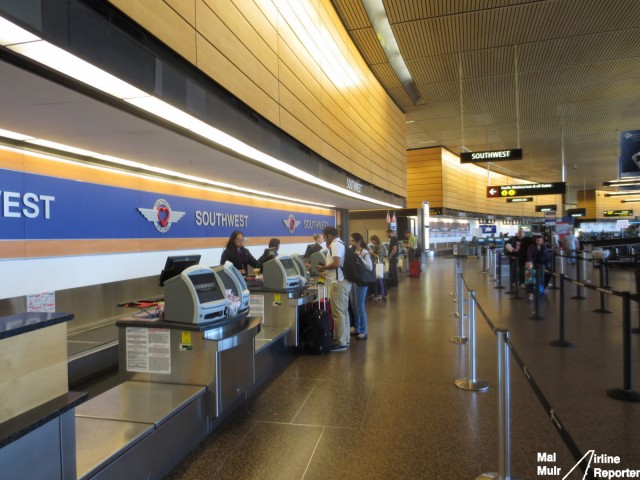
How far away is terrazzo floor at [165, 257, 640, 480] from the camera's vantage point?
9.37 feet

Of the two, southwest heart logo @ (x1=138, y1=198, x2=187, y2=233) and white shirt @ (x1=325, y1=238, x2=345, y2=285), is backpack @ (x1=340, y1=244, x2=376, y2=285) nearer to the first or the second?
white shirt @ (x1=325, y1=238, x2=345, y2=285)

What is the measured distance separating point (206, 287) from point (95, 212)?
2621 millimetres

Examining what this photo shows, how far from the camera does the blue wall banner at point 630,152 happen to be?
25.4 feet

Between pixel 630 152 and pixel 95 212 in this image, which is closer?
pixel 95 212

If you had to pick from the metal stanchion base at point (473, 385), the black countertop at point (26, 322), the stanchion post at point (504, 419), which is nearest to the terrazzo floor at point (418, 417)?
the metal stanchion base at point (473, 385)

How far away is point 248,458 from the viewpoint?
9.78ft

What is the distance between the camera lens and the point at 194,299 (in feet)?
11.0

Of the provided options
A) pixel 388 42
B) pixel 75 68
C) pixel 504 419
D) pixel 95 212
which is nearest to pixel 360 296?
pixel 95 212

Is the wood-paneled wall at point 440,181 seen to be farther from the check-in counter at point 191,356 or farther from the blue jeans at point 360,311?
the check-in counter at point 191,356

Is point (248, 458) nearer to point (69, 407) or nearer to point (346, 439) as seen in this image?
point (346, 439)

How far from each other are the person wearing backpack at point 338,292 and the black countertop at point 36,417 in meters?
4.07

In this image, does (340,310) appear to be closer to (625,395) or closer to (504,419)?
(625,395)

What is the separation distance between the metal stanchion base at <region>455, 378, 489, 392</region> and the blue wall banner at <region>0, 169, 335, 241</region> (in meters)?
4.51

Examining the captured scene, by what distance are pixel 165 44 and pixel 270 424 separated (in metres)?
3.10
